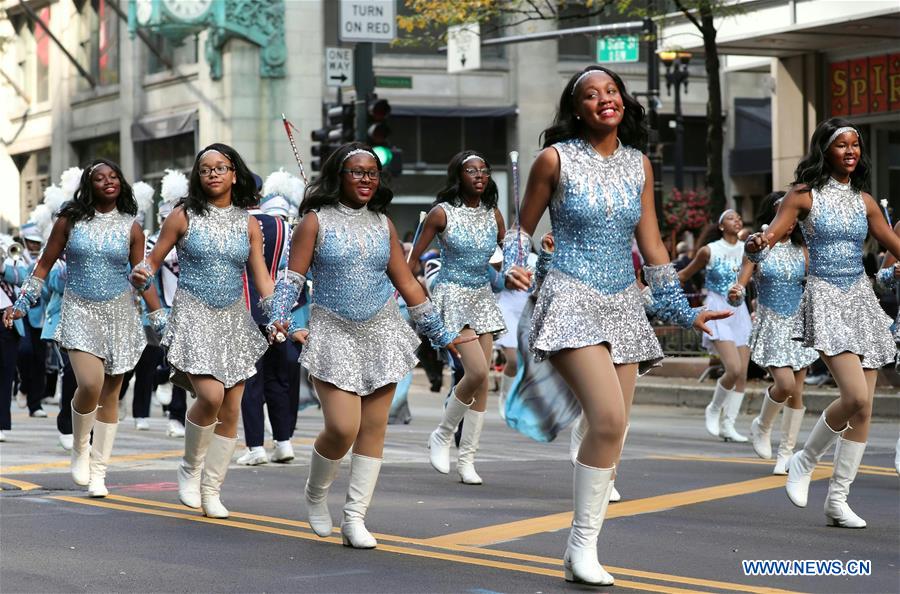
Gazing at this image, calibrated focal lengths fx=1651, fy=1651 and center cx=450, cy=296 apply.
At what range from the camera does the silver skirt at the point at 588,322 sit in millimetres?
6938

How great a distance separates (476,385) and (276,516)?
2.08 meters

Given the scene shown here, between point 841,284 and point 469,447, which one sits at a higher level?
point 841,284

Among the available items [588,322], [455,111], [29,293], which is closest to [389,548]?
[588,322]

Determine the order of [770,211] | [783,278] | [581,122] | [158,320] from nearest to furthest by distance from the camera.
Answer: [581,122] < [158,320] < [770,211] < [783,278]

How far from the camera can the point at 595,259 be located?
23.2ft

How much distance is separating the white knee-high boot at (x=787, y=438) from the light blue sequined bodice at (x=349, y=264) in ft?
14.0

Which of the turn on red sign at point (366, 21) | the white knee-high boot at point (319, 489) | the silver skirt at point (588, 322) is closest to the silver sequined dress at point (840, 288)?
the silver skirt at point (588, 322)

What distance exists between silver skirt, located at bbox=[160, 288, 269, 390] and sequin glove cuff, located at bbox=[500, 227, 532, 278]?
7.65 ft

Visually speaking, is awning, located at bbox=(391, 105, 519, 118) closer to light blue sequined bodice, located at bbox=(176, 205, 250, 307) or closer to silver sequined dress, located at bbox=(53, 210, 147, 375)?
silver sequined dress, located at bbox=(53, 210, 147, 375)

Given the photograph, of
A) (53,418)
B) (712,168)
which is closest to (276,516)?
(53,418)

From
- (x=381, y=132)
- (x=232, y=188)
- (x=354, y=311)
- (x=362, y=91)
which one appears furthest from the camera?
(x=362, y=91)

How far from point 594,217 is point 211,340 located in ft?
8.84

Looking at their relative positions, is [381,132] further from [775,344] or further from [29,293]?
[29,293]

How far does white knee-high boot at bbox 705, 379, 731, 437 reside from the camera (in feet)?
46.0
